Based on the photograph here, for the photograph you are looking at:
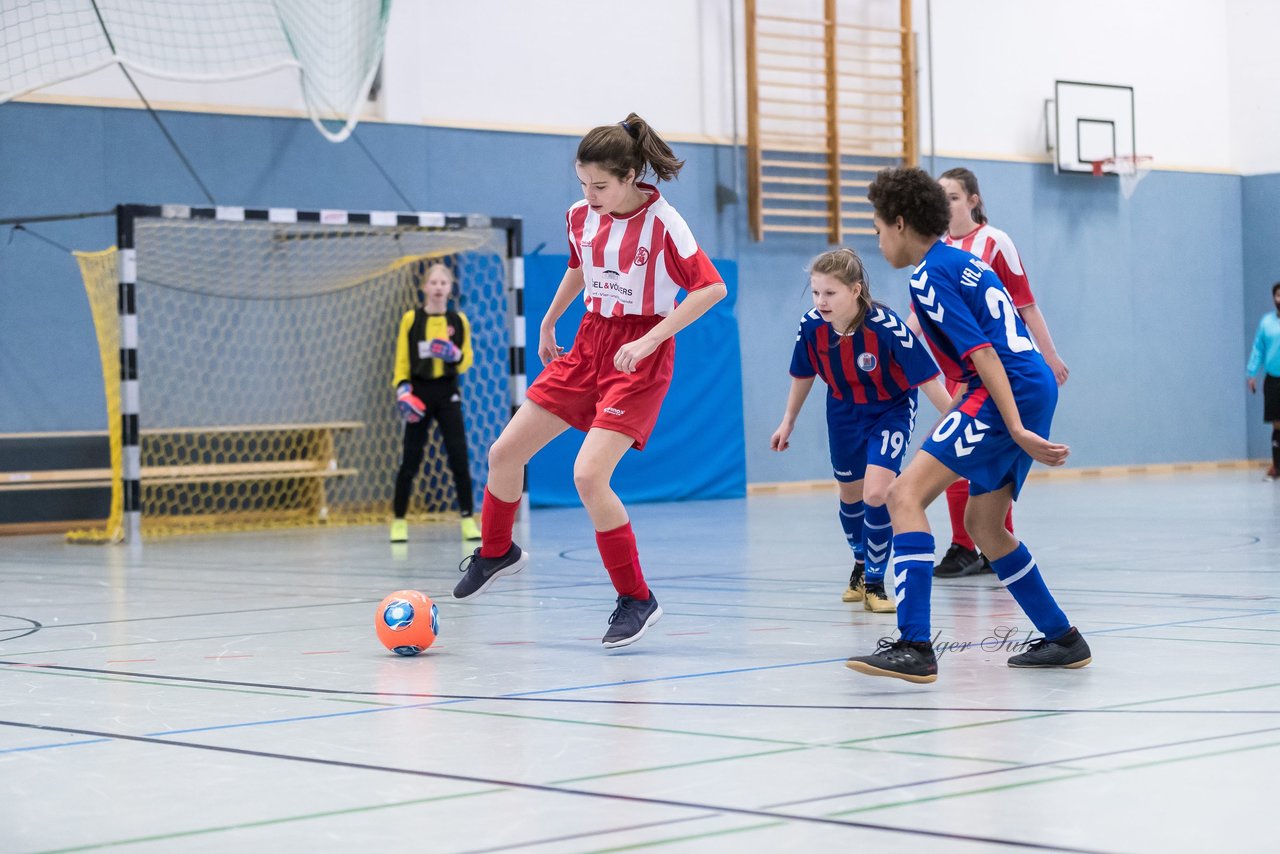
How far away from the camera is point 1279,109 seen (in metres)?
19.8

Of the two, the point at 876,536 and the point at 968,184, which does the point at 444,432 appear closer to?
the point at 968,184

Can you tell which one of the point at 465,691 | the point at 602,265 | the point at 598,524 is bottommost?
the point at 465,691

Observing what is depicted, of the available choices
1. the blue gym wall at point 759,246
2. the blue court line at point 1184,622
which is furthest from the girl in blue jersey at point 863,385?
the blue gym wall at point 759,246

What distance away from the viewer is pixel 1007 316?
14.2ft

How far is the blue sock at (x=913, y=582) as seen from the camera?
13.3ft

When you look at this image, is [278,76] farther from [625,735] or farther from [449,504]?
[625,735]

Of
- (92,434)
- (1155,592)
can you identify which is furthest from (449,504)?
(1155,592)

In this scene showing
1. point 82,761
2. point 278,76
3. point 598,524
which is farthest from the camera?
point 278,76

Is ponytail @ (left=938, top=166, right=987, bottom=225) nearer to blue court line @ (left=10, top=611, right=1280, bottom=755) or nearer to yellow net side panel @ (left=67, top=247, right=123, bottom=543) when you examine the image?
blue court line @ (left=10, top=611, right=1280, bottom=755)

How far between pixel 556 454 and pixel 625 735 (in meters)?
Answer: 11.2

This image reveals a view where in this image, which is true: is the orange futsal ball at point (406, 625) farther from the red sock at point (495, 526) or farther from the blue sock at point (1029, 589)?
the blue sock at point (1029, 589)

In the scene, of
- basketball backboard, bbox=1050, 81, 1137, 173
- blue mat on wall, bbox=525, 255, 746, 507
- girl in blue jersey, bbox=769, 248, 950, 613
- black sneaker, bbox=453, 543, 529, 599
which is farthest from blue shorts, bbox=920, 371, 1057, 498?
basketball backboard, bbox=1050, 81, 1137, 173

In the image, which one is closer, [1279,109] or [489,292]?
[489,292]

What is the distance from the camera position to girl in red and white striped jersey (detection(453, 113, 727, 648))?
491 centimetres
